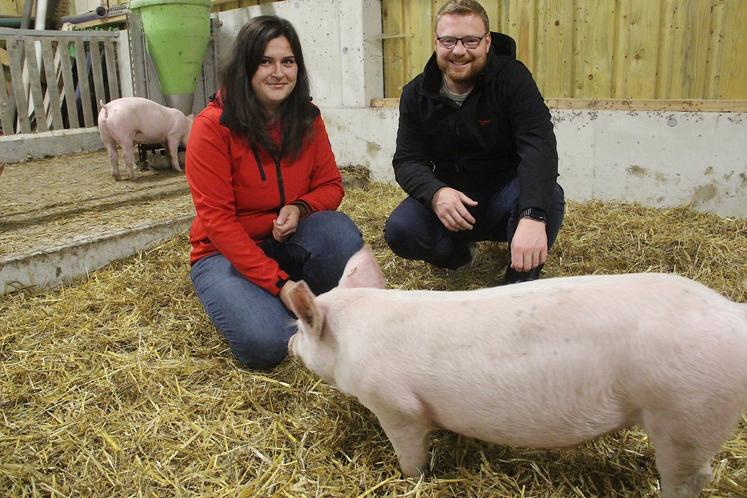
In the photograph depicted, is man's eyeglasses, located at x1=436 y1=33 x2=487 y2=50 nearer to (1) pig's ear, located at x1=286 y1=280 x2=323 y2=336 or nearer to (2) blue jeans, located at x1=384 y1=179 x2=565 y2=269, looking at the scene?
(2) blue jeans, located at x1=384 y1=179 x2=565 y2=269

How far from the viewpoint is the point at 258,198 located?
2.69 metres

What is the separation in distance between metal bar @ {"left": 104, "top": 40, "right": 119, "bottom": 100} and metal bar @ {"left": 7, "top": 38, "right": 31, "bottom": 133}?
3.22ft

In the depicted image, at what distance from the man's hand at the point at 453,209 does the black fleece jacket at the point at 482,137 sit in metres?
0.11

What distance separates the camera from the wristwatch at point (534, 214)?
95.4 inches

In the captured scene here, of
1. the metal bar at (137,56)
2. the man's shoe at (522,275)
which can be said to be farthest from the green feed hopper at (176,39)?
the man's shoe at (522,275)

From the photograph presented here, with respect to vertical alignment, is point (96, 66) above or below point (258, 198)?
above

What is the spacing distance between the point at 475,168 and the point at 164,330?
5.36 ft

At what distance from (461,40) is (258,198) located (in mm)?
1070

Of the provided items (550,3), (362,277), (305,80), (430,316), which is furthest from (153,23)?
(430,316)

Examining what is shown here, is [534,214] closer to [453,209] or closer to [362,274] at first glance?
[453,209]

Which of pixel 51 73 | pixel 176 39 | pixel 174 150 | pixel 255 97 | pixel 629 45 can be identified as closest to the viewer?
pixel 255 97

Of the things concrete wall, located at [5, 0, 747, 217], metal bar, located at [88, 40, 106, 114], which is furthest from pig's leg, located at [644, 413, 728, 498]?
metal bar, located at [88, 40, 106, 114]

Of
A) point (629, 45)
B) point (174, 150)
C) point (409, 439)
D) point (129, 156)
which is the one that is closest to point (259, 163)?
point (409, 439)

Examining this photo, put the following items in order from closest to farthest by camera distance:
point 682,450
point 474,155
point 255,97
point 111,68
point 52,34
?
point 682,450, point 255,97, point 474,155, point 52,34, point 111,68
